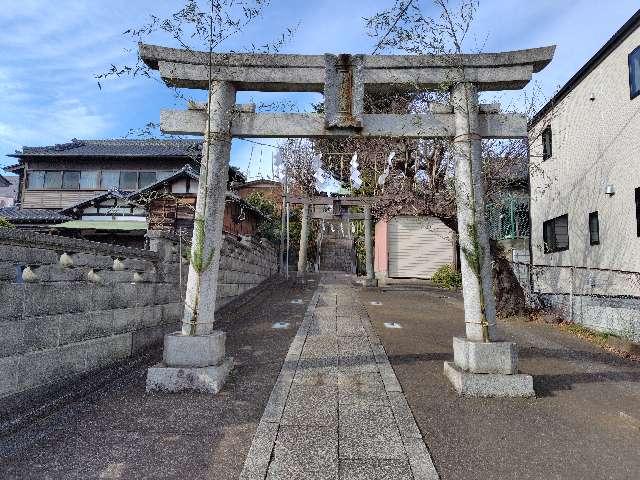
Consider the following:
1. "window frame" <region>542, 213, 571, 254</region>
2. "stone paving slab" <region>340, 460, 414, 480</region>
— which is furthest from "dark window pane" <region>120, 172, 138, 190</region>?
"stone paving slab" <region>340, 460, 414, 480</region>

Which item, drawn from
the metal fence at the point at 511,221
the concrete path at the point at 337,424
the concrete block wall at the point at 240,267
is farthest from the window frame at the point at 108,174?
the concrete path at the point at 337,424

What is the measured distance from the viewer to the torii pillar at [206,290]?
531 centimetres

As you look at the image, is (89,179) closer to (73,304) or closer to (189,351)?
(73,304)

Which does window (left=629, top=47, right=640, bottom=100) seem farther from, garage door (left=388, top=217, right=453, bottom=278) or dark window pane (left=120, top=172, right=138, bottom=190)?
dark window pane (left=120, top=172, right=138, bottom=190)

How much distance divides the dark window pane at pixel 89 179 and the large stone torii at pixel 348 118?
2437 cm

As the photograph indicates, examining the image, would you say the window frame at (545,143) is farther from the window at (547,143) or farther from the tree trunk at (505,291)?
the tree trunk at (505,291)

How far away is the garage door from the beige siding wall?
665 cm

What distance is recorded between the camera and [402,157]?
12211 mm

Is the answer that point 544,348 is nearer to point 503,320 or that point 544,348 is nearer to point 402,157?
point 503,320

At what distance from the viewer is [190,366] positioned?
541 cm

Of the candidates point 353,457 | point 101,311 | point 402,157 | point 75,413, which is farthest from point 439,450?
point 402,157

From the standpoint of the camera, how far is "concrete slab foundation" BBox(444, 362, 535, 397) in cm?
525

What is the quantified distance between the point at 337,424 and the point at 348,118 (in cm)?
410

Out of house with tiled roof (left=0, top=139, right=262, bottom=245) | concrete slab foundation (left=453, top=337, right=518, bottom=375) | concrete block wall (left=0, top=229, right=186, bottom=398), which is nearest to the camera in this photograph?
concrete block wall (left=0, top=229, right=186, bottom=398)
